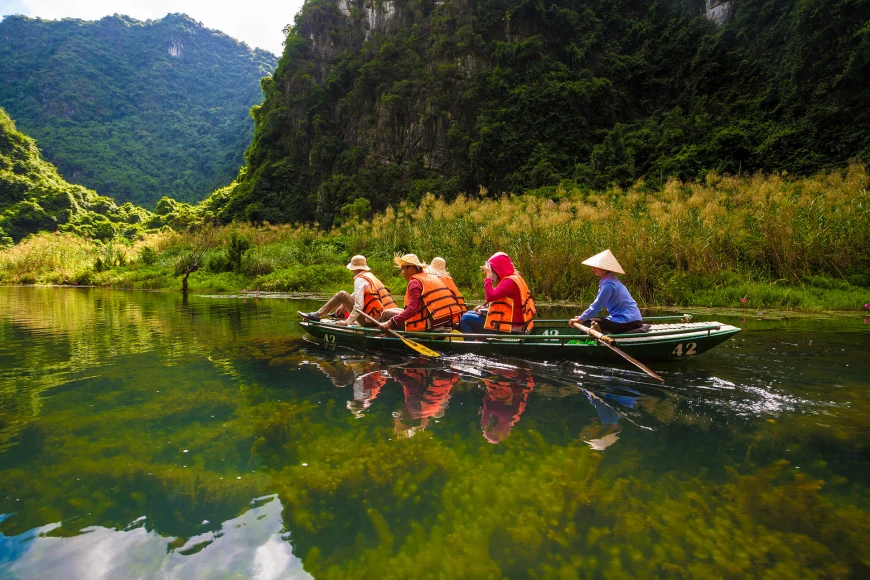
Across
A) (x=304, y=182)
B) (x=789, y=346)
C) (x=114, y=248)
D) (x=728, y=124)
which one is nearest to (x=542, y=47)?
(x=728, y=124)

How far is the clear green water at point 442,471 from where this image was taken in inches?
80.2

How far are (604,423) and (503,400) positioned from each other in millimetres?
896

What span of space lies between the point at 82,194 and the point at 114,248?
25604mm

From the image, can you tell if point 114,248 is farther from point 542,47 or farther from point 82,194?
point 542,47

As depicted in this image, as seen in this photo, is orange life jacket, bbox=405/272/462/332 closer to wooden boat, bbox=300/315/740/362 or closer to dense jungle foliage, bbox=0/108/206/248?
wooden boat, bbox=300/315/740/362

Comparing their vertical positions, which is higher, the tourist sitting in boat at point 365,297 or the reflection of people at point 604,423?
the tourist sitting in boat at point 365,297

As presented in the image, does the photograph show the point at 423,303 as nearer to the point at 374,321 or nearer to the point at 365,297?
the point at 374,321

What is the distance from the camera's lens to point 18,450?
3.18m

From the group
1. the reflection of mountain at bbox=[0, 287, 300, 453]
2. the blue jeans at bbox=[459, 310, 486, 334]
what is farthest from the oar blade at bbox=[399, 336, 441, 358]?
the reflection of mountain at bbox=[0, 287, 300, 453]

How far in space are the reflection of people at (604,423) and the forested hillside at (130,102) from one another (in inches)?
2555

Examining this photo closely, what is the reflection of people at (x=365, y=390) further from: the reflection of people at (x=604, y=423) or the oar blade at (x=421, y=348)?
the reflection of people at (x=604, y=423)

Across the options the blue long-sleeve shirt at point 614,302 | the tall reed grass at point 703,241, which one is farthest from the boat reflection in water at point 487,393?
the tall reed grass at point 703,241

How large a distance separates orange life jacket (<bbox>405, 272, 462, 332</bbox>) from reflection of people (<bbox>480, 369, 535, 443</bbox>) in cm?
131

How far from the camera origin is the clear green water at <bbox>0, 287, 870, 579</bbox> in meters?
2.04
